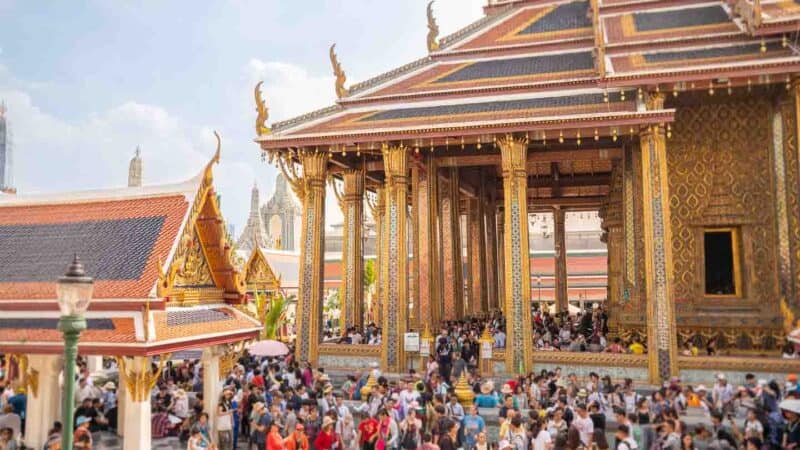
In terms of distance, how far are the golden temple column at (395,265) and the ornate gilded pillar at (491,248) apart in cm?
918

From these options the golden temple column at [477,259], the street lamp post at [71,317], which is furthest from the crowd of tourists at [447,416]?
the golden temple column at [477,259]

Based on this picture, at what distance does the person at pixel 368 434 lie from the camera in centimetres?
882

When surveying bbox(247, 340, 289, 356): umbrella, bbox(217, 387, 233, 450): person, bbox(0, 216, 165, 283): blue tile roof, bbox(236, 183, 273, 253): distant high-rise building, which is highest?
bbox(236, 183, 273, 253): distant high-rise building

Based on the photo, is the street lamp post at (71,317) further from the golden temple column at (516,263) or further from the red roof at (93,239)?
the golden temple column at (516,263)

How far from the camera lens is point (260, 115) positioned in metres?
17.7

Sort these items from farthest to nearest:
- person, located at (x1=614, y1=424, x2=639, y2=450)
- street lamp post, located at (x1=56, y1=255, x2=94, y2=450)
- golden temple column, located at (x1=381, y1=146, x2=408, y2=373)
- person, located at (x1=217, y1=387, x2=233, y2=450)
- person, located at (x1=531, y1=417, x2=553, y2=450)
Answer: golden temple column, located at (x1=381, y1=146, x2=408, y2=373), person, located at (x1=217, y1=387, x2=233, y2=450), person, located at (x1=531, y1=417, x2=553, y2=450), person, located at (x1=614, y1=424, x2=639, y2=450), street lamp post, located at (x1=56, y1=255, x2=94, y2=450)

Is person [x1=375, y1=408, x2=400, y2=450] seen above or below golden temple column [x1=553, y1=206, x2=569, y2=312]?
below

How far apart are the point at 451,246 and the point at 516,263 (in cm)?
722

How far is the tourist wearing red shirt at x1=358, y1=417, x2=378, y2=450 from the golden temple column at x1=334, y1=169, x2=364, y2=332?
446 inches

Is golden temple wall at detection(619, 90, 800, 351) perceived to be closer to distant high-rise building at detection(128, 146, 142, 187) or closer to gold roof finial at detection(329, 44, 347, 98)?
gold roof finial at detection(329, 44, 347, 98)

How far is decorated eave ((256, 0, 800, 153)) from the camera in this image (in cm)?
1471

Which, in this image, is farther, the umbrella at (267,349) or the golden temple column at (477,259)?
the golden temple column at (477,259)

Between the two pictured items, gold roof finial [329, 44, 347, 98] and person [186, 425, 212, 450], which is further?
gold roof finial [329, 44, 347, 98]

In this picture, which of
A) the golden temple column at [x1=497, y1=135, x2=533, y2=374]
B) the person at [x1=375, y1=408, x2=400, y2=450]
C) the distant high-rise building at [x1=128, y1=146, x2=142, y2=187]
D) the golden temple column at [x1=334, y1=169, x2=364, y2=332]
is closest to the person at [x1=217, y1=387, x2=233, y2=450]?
the person at [x1=375, y1=408, x2=400, y2=450]
